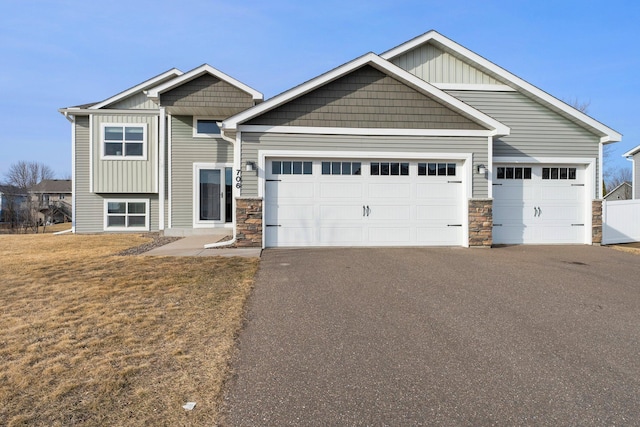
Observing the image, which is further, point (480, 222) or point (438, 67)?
point (438, 67)

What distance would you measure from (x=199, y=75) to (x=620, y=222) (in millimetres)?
14396

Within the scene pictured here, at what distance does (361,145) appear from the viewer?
34.2 ft

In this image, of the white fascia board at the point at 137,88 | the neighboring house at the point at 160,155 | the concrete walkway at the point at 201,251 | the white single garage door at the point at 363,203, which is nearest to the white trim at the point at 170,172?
the neighboring house at the point at 160,155

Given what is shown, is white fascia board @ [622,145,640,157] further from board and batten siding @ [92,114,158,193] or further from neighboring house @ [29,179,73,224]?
neighboring house @ [29,179,73,224]

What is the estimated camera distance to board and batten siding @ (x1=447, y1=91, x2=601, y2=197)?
39.2 ft

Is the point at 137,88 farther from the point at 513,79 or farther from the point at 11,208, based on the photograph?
the point at 11,208

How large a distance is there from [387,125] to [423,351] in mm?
7700

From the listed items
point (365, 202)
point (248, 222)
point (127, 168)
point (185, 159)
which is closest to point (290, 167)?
point (248, 222)

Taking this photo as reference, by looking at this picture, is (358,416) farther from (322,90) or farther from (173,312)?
(322,90)

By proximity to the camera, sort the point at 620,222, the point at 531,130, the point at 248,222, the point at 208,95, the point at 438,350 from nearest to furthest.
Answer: the point at 438,350, the point at 248,222, the point at 531,130, the point at 620,222, the point at 208,95

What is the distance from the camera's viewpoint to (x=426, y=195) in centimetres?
1070

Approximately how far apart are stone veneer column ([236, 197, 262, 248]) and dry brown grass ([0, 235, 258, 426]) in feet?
7.76

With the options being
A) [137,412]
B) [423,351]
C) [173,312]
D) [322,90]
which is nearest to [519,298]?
[423,351]

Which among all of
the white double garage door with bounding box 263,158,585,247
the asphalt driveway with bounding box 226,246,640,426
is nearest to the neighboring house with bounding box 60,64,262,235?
the white double garage door with bounding box 263,158,585,247
